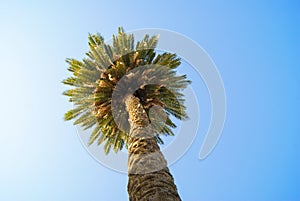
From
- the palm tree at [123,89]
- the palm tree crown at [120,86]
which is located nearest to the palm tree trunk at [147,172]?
the palm tree at [123,89]

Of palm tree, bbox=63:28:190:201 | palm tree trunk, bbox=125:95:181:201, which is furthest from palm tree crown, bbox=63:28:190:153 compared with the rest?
palm tree trunk, bbox=125:95:181:201

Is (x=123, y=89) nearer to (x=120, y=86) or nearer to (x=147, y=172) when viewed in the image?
(x=120, y=86)

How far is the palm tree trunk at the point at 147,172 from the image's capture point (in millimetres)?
4715

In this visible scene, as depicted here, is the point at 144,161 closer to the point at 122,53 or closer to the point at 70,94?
the point at 122,53

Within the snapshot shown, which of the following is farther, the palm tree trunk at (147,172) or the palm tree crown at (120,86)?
the palm tree crown at (120,86)

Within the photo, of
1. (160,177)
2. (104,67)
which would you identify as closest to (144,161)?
(160,177)

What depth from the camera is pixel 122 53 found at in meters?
11.9

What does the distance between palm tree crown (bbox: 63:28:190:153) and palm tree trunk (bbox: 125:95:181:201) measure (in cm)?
403

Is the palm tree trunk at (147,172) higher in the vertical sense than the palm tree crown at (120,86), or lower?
lower

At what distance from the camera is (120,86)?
10531 mm

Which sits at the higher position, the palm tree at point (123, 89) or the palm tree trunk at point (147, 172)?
the palm tree at point (123, 89)

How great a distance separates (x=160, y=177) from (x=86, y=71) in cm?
761

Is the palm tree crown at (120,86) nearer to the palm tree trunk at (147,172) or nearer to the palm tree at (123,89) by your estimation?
the palm tree at (123,89)

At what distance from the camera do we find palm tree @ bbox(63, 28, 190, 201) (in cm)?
1058
